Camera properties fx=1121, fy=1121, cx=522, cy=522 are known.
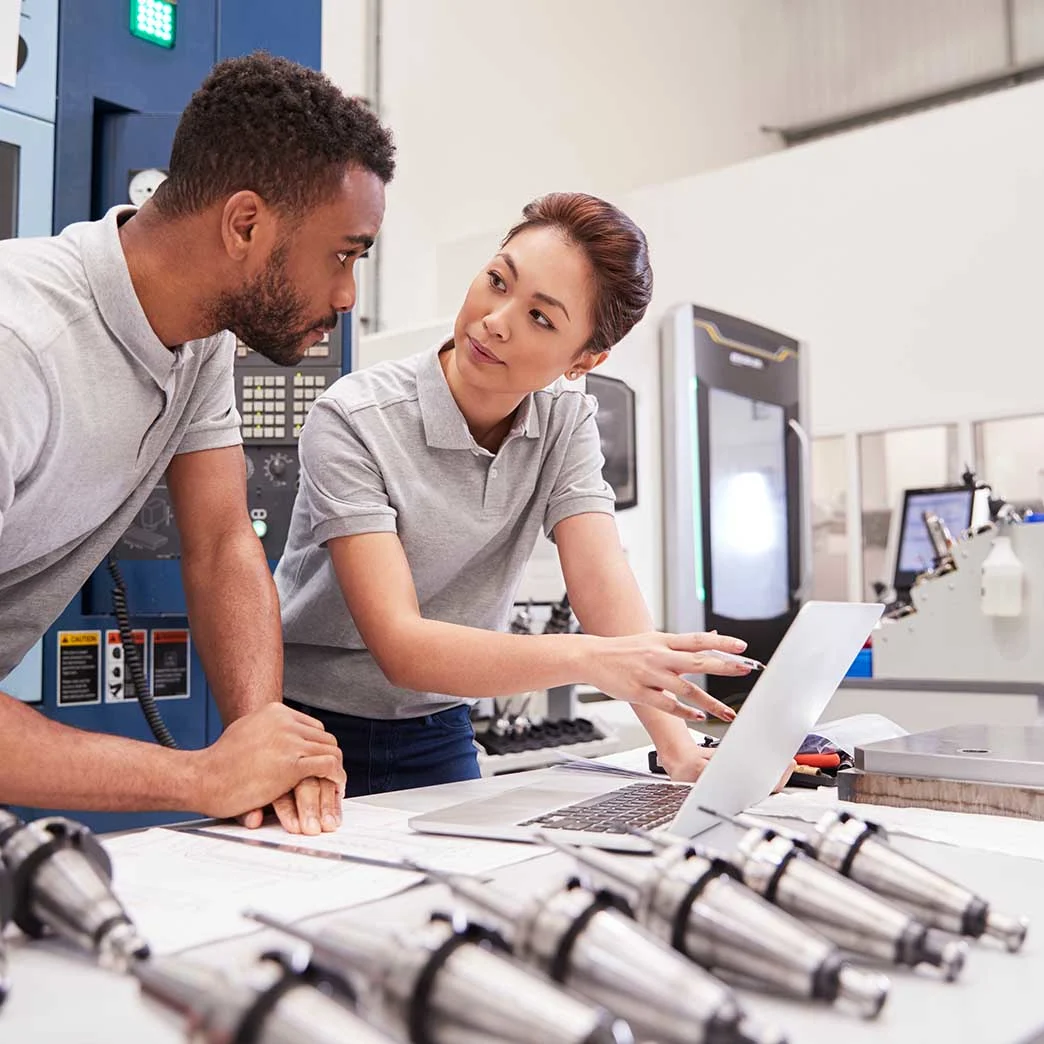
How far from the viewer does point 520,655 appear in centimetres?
132

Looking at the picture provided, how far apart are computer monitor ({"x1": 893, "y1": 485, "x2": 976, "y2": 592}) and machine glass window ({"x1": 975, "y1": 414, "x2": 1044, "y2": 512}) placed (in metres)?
0.94

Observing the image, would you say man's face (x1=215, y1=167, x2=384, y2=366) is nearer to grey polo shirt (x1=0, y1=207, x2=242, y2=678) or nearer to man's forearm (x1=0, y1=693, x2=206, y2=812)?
grey polo shirt (x1=0, y1=207, x2=242, y2=678)

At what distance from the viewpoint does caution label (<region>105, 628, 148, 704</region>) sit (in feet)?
6.53

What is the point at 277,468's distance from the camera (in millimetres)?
2111

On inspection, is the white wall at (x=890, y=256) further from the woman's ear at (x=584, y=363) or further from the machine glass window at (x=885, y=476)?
the woman's ear at (x=584, y=363)

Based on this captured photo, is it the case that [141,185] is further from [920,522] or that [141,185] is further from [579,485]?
[920,522]

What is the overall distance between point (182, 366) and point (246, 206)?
225mm

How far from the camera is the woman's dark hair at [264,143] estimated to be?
1.33 m

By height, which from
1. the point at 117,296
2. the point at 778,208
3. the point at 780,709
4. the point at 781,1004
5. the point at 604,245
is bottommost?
the point at 781,1004

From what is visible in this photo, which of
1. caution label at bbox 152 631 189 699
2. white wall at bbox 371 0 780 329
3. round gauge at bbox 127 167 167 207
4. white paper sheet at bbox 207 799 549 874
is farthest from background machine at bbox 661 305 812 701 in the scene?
white paper sheet at bbox 207 799 549 874

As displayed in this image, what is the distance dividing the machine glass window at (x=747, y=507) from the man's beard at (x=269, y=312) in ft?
7.20

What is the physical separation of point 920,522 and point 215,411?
3396 mm

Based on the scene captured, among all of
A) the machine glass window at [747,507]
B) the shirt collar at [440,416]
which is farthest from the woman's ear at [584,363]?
the machine glass window at [747,507]

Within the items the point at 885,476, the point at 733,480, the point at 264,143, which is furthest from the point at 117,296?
the point at 885,476
